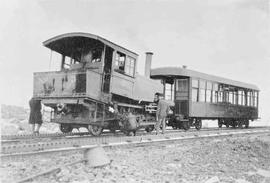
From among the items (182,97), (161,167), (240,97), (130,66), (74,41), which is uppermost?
(74,41)

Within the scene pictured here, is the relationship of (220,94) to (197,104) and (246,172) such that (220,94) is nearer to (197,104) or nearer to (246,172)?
(197,104)

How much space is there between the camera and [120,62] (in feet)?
35.4

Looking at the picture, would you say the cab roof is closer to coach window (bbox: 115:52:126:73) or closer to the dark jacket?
coach window (bbox: 115:52:126:73)

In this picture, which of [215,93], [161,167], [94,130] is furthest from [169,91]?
[161,167]

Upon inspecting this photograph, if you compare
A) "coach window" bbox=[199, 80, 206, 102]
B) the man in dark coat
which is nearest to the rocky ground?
the man in dark coat

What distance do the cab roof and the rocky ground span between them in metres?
3.92

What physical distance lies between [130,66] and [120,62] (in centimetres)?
43

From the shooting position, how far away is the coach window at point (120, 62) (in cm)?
1059

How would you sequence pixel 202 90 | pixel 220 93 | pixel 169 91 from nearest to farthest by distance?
1. pixel 169 91
2. pixel 202 90
3. pixel 220 93

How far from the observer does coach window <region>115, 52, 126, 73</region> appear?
10.6 meters

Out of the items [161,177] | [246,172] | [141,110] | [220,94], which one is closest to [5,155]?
[161,177]

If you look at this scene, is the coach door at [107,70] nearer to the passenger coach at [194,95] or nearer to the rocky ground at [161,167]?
the rocky ground at [161,167]

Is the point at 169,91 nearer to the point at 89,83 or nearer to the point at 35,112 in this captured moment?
the point at 89,83

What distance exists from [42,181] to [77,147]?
8.79 ft
